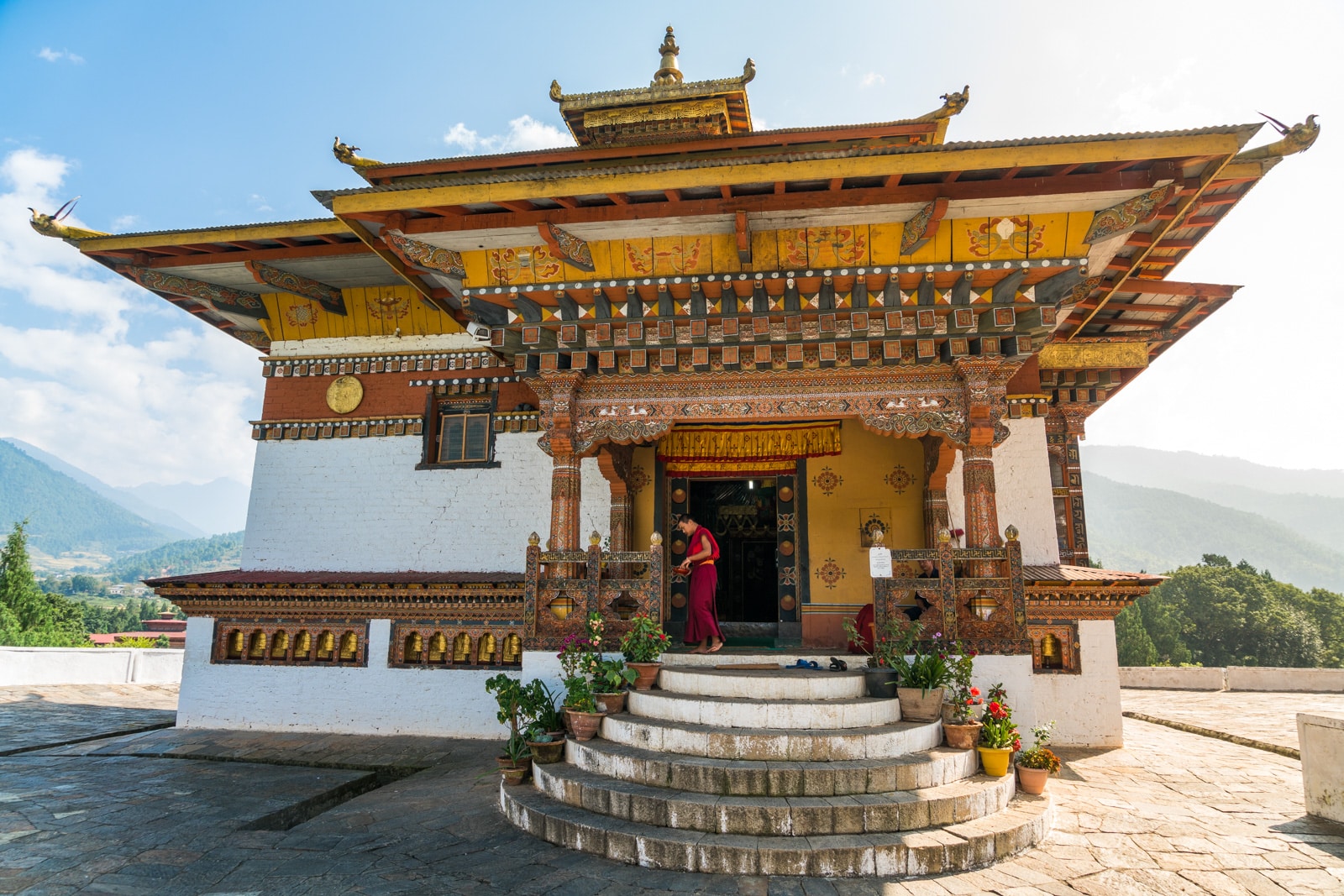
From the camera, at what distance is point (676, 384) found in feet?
24.8

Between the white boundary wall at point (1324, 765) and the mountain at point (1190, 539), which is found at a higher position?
the mountain at point (1190, 539)

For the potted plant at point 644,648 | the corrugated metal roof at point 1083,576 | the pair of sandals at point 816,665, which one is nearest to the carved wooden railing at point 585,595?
the potted plant at point 644,648

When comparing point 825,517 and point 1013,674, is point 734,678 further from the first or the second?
point 825,517

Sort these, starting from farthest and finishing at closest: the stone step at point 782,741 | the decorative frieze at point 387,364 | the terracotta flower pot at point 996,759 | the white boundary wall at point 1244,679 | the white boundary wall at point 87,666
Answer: the white boundary wall at point 1244,679 < the white boundary wall at point 87,666 < the decorative frieze at point 387,364 < the terracotta flower pot at point 996,759 < the stone step at point 782,741

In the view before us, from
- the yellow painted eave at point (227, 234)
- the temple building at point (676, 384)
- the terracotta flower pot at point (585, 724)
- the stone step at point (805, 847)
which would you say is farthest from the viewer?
the yellow painted eave at point (227, 234)

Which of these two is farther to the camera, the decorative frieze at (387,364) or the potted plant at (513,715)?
the decorative frieze at (387,364)

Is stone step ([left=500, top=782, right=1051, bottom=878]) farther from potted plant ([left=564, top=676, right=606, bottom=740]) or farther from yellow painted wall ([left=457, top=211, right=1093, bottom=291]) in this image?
yellow painted wall ([left=457, top=211, right=1093, bottom=291])

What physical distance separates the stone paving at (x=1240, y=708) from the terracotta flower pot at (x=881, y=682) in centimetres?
504

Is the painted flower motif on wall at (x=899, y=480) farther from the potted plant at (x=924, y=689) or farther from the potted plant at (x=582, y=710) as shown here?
the potted plant at (x=582, y=710)

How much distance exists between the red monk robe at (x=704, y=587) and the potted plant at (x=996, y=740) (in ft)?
7.84

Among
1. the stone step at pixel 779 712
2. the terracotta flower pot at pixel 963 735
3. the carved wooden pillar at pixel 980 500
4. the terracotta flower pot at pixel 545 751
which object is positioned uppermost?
the carved wooden pillar at pixel 980 500

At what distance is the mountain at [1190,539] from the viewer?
449ft

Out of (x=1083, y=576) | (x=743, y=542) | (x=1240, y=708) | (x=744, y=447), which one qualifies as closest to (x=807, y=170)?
(x=744, y=447)

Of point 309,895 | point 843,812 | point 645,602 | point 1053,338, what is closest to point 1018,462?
point 1053,338
